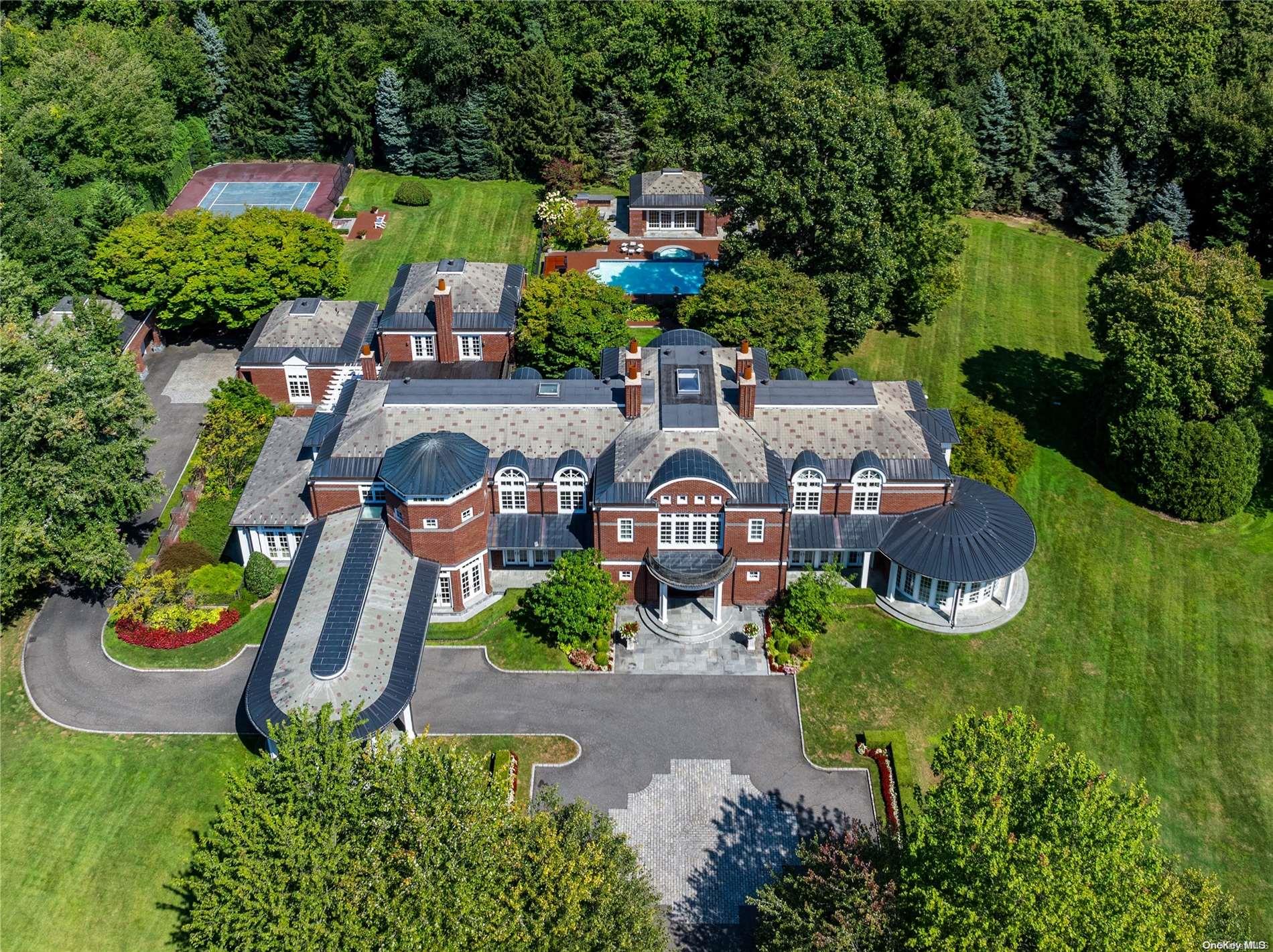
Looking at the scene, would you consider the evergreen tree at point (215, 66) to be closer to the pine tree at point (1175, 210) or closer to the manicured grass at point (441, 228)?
the manicured grass at point (441, 228)

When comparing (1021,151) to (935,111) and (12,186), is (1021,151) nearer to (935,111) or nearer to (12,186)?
(935,111)

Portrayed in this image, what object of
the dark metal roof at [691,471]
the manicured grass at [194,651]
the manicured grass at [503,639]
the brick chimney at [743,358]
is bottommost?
the manicured grass at [503,639]

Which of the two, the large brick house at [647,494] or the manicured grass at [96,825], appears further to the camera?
the large brick house at [647,494]

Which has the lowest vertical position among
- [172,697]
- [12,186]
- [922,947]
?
[172,697]

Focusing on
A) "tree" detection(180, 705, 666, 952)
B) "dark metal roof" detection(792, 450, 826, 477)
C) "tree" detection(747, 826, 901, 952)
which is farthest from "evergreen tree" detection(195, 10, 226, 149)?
"tree" detection(747, 826, 901, 952)

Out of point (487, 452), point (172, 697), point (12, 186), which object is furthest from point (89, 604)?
point (12, 186)

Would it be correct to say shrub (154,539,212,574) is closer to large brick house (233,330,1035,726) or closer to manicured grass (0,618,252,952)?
large brick house (233,330,1035,726)

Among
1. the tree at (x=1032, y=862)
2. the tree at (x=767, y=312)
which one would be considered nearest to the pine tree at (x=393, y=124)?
the tree at (x=767, y=312)
